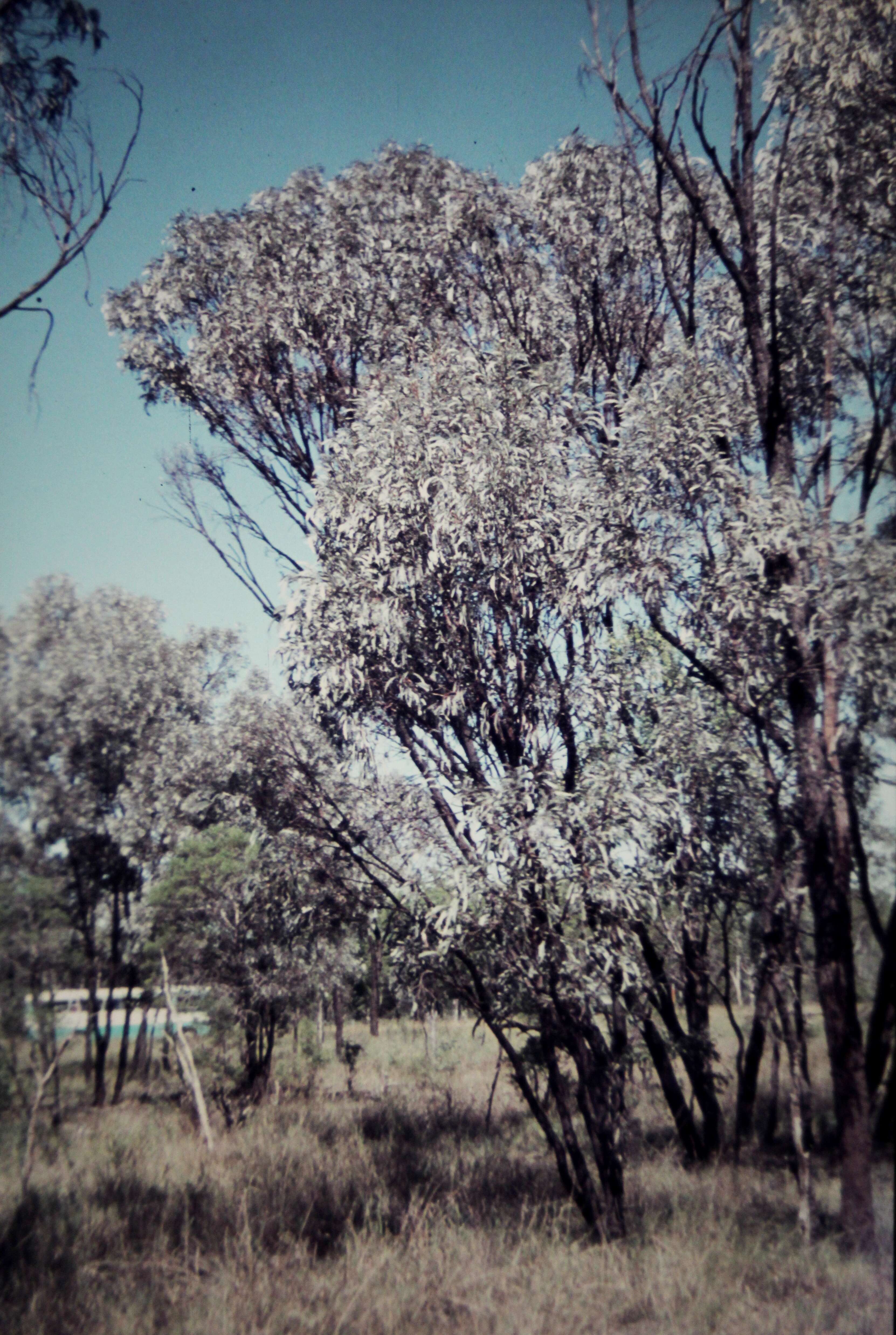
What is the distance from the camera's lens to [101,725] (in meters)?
4.19

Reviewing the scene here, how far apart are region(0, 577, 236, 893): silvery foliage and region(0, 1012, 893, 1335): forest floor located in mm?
1227

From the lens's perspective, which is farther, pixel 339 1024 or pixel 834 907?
pixel 339 1024

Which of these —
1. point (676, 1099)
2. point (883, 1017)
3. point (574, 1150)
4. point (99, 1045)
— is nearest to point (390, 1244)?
point (574, 1150)

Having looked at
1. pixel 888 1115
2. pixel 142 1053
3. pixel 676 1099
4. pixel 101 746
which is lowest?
pixel 676 1099

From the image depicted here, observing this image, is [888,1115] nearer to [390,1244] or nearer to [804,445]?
[390,1244]

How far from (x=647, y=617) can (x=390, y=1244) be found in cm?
421

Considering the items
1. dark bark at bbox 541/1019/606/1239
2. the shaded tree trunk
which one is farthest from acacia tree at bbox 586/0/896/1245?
dark bark at bbox 541/1019/606/1239

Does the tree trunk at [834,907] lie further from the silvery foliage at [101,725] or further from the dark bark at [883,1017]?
the silvery foliage at [101,725]

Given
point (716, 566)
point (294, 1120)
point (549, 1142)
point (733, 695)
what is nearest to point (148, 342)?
point (716, 566)

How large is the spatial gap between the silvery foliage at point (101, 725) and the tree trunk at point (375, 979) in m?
1.81

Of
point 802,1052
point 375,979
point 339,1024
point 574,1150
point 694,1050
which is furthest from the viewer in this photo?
point 339,1024

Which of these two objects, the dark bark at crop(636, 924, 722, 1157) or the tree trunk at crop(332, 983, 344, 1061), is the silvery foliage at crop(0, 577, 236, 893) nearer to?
the dark bark at crop(636, 924, 722, 1157)

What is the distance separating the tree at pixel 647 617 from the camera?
4.27 m

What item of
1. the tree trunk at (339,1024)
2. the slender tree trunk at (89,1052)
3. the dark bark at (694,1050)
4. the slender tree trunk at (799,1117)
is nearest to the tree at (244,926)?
the slender tree trunk at (89,1052)
